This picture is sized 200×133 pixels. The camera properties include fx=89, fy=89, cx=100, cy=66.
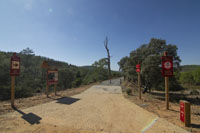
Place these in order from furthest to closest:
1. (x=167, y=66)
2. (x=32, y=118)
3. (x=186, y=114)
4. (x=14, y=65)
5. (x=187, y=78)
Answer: (x=187, y=78), (x=14, y=65), (x=167, y=66), (x=32, y=118), (x=186, y=114)

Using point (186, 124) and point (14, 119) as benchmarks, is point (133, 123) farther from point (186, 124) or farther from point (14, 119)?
point (14, 119)

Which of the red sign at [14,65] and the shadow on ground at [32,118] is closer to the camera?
the shadow on ground at [32,118]

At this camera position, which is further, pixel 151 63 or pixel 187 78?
pixel 187 78

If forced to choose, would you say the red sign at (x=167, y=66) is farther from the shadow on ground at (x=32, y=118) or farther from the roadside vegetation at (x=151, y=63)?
the shadow on ground at (x=32, y=118)

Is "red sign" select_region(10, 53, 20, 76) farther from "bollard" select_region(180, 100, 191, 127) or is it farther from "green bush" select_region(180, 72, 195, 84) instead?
"green bush" select_region(180, 72, 195, 84)

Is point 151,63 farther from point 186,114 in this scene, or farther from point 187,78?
point 187,78

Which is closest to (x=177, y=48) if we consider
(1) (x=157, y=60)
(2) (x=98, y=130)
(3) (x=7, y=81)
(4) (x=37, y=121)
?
(1) (x=157, y=60)

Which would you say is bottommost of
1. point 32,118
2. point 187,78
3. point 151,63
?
point 187,78

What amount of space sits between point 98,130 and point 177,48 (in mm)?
13233

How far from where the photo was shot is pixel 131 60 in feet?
36.8

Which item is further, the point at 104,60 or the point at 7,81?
the point at 104,60

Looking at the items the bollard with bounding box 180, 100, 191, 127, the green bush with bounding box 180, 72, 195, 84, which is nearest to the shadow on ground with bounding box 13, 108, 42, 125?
the bollard with bounding box 180, 100, 191, 127

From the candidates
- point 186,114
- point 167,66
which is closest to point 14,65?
point 186,114

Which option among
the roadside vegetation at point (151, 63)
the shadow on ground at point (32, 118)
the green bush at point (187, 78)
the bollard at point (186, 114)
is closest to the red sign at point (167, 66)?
the bollard at point (186, 114)
